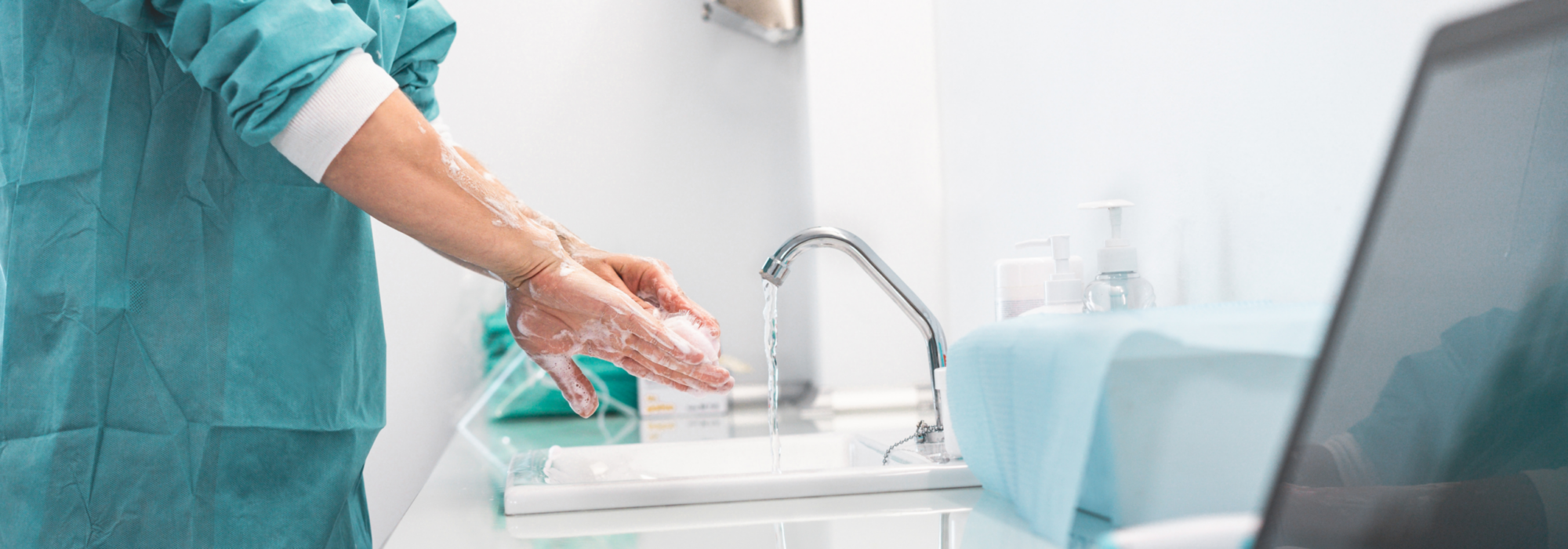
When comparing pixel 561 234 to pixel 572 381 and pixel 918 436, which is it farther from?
pixel 918 436

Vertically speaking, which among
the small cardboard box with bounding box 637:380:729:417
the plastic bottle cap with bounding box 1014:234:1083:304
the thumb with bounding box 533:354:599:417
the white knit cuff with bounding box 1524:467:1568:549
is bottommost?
the small cardboard box with bounding box 637:380:729:417

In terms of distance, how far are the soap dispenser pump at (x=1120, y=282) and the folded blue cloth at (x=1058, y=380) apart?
0.41ft

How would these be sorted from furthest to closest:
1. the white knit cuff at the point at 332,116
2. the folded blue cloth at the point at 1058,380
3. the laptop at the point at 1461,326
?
the white knit cuff at the point at 332,116 < the folded blue cloth at the point at 1058,380 < the laptop at the point at 1461,326

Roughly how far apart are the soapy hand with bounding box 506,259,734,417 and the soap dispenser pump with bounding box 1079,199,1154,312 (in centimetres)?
31

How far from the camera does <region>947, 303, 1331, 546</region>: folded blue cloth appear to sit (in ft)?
1.10

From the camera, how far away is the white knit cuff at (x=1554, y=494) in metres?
0.22

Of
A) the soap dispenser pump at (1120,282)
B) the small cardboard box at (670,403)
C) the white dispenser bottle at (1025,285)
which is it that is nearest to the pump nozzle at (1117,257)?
the soap dispenser pump at (1120,282)

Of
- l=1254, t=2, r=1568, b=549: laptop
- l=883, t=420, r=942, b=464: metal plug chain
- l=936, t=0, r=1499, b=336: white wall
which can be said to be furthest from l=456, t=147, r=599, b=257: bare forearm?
l=1254, t=2, r=1568, b=549: laptop

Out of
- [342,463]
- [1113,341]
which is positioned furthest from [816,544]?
[342,463]

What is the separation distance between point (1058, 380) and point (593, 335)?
382mm

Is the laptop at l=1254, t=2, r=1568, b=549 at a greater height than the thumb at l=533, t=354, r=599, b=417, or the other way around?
the laptop at l=1254, t=2, r=1568, b=549

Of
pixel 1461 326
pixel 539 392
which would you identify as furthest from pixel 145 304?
pixel 539 392

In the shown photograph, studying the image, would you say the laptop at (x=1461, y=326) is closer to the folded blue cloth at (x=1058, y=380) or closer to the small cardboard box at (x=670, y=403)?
the folded blue cloth at (x=1058, y=380)

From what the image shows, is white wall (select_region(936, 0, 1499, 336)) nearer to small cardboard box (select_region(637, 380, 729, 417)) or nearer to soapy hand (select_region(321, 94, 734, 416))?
soapy hand (select_region(321, 94, 734, 416))
